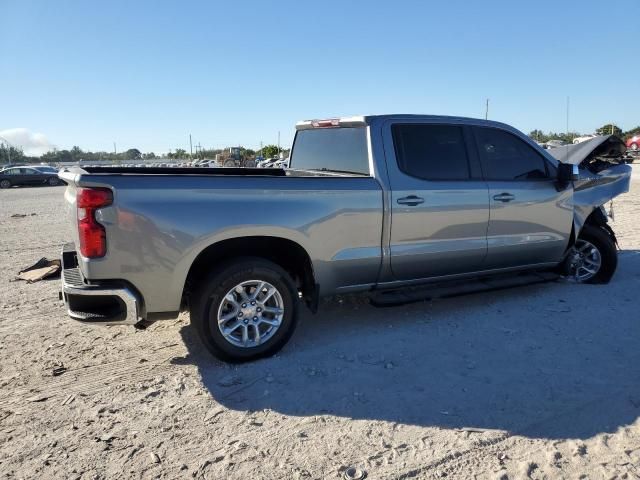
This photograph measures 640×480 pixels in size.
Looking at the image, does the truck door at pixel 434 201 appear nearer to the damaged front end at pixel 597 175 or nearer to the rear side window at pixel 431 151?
the rear side window at pixel 431 151

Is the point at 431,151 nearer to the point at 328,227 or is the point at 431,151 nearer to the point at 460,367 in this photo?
the point at 328,227

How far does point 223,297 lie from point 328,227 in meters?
1.00

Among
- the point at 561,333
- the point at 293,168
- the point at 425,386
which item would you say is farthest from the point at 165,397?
the point at 561,333

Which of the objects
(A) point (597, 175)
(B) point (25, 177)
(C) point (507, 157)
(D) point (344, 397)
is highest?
(B) point (25, 177)

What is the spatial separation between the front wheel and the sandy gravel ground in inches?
32.1

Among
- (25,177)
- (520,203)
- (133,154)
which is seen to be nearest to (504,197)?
(520,203)

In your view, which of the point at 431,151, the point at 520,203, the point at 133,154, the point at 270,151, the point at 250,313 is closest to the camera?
the point at 250,313

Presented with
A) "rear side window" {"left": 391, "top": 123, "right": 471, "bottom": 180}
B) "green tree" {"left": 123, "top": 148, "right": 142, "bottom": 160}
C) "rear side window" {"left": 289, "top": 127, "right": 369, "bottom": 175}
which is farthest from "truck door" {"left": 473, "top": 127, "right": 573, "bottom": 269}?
"green tree" {"left": 123, "top": 148, "right": 142, "bottom": 160}

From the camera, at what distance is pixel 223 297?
370 centimetres

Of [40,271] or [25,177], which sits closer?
[40,271]

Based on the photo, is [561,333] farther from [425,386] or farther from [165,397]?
[165,397]

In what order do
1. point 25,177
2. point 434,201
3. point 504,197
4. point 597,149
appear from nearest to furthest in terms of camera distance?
point 434,201 → point 504,197 → point 597,149 → point 25,177

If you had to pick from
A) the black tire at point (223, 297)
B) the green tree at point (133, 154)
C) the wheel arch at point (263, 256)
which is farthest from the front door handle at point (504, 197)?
the green tree at point (133, 154)

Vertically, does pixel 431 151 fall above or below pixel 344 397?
above
